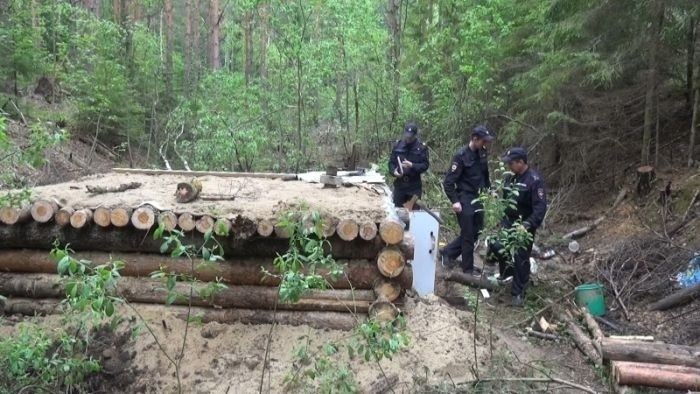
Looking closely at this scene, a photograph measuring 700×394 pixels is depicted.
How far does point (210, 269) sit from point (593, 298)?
468 cm

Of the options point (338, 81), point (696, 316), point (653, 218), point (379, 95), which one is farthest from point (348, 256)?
point (338, 81)

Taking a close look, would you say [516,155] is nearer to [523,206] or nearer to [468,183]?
[523,206]

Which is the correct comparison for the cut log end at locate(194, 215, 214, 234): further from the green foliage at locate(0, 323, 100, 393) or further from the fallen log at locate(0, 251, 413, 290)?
the green foliage at locate(0, 323, 100, 393)

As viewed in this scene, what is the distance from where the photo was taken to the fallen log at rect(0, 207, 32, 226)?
545 cm

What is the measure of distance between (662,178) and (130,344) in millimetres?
9566

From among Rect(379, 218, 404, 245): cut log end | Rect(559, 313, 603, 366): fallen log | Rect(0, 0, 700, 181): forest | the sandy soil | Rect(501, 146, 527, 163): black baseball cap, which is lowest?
Rect(559, 313, 603, 366): fallen log

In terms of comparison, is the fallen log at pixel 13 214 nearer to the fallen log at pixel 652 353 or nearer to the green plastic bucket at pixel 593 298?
the fallen log at pixel 652 353

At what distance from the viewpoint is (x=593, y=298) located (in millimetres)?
7293

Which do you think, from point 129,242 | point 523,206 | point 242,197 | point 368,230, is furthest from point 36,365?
point 523,206

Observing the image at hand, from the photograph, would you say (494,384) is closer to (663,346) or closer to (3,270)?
(663,346)

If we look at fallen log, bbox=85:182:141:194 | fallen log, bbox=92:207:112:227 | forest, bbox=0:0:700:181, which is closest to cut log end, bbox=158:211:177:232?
fallen log, bbox=92:207:112:227

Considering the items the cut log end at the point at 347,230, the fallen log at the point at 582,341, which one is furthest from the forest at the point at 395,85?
the cut log end at the point at 347,230

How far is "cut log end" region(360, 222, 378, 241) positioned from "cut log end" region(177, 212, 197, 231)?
1480 millimetres

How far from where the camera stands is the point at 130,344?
524 cm
